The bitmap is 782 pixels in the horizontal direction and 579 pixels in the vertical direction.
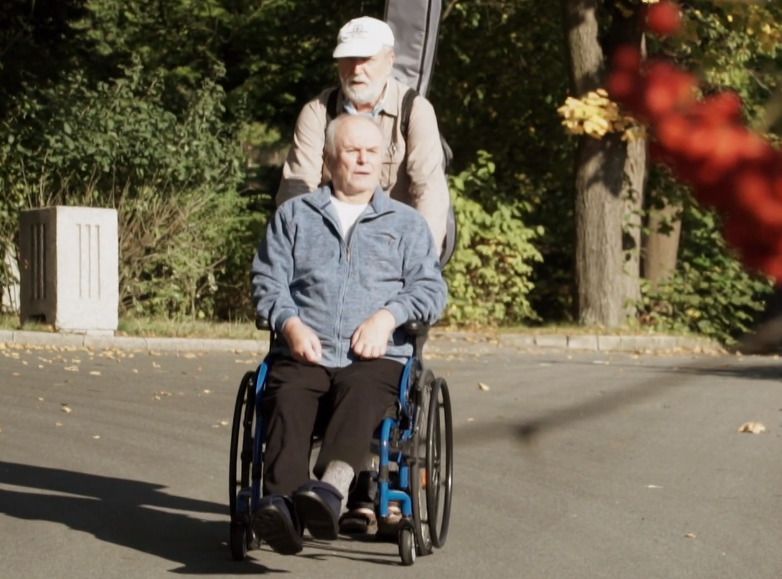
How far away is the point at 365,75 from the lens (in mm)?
5301

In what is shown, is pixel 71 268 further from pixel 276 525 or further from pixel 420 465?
pixel 276 525

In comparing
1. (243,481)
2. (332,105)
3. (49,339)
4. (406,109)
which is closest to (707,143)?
(406,109)

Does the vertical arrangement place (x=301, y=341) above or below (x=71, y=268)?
below

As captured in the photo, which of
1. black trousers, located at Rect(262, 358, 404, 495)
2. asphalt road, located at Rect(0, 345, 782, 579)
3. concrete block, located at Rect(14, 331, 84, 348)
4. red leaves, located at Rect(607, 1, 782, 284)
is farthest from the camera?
concrete block, located at Rect(14, 331, 84, 348)

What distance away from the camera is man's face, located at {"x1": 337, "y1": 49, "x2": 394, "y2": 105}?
5266 mm

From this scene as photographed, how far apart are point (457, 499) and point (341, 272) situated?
1884 mm

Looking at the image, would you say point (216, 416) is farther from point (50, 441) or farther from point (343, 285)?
point (343, 285)

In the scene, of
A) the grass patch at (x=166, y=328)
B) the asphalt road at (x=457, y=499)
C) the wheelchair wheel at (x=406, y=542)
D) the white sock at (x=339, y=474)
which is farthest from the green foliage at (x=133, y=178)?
the white sock at (x=339, y=474)

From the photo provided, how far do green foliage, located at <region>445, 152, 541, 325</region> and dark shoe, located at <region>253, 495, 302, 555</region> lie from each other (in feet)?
48.7

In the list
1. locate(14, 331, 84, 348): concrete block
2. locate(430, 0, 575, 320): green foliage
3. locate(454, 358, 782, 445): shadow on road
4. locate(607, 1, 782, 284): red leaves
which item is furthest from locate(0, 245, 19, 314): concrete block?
locate(607, 1, 782, 284): red leaves

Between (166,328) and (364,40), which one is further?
(166,328)

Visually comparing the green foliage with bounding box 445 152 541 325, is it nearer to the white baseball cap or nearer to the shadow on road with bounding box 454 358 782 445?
the white baseball cap

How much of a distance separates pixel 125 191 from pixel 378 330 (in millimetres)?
13136

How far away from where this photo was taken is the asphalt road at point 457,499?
5.50m
